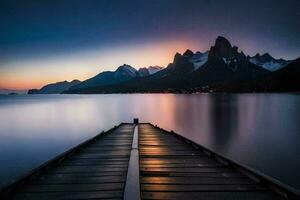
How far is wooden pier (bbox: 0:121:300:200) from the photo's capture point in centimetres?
816

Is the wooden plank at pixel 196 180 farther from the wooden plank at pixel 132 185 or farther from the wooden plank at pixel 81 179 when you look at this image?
the wooden plank at pixel 81 179

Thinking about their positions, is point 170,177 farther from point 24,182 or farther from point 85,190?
point 24,182

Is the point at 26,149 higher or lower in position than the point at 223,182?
lower

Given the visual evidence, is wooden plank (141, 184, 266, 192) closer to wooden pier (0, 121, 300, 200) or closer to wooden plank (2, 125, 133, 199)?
wooden pier (0, 121, 300, 200)

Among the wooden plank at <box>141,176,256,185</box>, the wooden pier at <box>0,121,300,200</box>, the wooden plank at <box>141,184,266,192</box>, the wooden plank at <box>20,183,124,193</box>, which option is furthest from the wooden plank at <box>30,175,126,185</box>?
the wooden plank at <box>141,184,266,192</box>

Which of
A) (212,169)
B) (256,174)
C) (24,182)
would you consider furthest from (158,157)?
(24,182)

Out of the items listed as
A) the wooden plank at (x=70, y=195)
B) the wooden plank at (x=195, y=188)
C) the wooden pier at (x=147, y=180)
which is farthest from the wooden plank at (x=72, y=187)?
the wooden plank at (x=195, y=188)

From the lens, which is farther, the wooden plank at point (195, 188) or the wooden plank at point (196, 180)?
the wooden plank at point (196, 180)

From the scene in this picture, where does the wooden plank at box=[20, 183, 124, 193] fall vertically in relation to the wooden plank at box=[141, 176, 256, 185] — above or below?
below

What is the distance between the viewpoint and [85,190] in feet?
28.5

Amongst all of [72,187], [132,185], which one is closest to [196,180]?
[132,185]

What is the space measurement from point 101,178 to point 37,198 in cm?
245

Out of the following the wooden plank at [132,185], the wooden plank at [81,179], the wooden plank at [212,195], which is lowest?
the wooden plank at [81,179]

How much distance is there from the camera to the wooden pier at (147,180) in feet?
26.8
